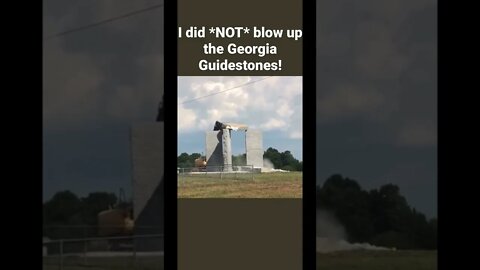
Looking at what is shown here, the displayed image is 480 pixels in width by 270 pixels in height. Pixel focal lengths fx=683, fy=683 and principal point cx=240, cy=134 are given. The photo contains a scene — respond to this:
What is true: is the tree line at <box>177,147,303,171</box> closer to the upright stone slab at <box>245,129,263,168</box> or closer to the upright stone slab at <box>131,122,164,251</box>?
the upright stone slab at <box>245,129,263,168</box>

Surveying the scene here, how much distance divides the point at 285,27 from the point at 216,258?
8.65 ft

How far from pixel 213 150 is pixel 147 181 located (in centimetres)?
455

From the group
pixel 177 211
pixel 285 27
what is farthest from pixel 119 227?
pixel 285 27

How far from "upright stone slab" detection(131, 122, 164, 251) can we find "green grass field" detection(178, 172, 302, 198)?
3.66m

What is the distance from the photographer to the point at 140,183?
39.4ft

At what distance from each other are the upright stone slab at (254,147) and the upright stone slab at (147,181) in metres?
3.53

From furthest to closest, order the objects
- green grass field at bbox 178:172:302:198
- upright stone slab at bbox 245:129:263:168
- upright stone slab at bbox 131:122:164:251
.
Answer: upright stone slab at bbox 131:122:164:251, upright stone slab at bbox 245:129:263:168, green grass field at bbox 178:172:302:198

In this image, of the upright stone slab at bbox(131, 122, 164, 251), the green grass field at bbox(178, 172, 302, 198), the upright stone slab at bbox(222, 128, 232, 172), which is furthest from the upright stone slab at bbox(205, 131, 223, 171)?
the upright stone slab at bbox(131, 122, 164, 251)

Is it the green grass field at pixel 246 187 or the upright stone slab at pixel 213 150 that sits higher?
the upright stone slab at pixel 213 150

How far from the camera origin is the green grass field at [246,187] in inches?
291

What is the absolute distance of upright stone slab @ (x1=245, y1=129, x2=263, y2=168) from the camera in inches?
301

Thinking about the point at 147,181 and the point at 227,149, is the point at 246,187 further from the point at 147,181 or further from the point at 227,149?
the point at 147,181

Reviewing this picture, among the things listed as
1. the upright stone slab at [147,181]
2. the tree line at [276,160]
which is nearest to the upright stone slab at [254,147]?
the tree line at [276,160]

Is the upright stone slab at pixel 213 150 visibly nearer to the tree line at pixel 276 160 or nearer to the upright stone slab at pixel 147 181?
the tree line at pixel 276 160
